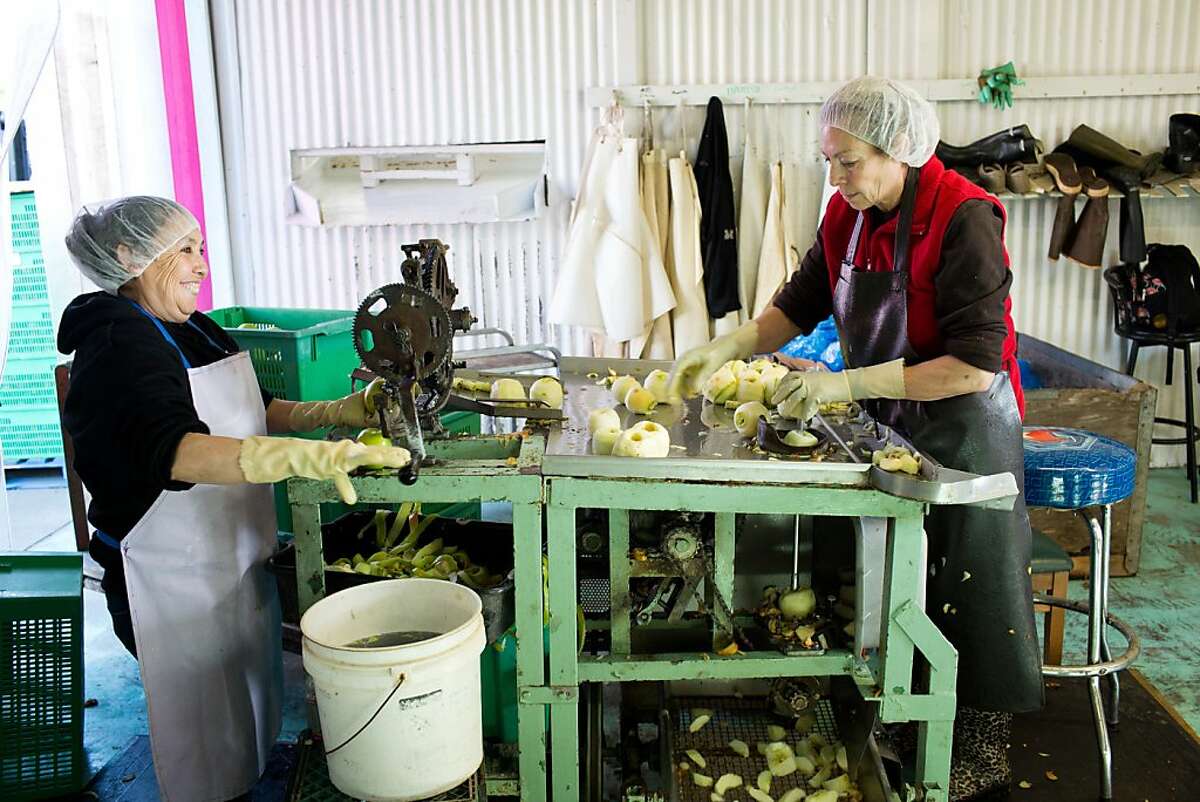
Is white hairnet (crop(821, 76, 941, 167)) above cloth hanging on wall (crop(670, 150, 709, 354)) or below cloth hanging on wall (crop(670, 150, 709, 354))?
above

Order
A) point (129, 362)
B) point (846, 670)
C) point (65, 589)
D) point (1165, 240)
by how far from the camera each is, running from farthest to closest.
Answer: point (1165, 240), point (65, 589), point (846, 670), point (129, 362)

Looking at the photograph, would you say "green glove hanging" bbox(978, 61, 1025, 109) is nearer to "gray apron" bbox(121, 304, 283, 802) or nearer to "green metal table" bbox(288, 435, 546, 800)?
"green metal table" bbox(288, 435, 546, 800)

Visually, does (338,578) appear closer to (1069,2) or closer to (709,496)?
(709,496)

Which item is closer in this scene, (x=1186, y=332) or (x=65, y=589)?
(x=65, y=589)

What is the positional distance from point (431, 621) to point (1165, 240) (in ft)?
14.9

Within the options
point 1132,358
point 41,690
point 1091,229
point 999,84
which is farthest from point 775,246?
point 41,690

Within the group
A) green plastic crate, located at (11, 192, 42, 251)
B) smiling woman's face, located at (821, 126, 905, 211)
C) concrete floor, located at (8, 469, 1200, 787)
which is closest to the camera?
smiling woman's face, located at (821, 126, 905, 211)

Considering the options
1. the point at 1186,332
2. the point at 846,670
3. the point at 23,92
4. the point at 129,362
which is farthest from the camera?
the point at 1186,332

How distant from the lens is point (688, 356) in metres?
2.64

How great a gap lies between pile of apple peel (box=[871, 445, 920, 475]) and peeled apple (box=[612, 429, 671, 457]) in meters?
0.43

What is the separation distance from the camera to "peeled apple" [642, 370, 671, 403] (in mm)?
2662

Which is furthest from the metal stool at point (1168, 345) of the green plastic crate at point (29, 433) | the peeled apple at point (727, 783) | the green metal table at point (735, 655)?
the green plastic crate at point (29, 433)

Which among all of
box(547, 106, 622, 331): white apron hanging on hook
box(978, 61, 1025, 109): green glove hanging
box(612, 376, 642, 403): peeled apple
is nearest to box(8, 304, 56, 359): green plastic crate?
box(547, 106, 622, 331): white apron hanging on hook

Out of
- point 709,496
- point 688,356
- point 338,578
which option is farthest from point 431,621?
point 688,356
